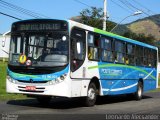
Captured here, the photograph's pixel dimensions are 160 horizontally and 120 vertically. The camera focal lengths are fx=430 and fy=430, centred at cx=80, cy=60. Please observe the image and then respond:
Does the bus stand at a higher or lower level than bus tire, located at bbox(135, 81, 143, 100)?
higher

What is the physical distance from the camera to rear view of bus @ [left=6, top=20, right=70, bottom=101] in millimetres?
14742

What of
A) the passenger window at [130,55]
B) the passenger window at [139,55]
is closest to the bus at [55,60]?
the passenger window at [130,55]

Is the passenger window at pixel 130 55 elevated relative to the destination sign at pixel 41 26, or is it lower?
lower

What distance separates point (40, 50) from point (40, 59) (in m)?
0.33

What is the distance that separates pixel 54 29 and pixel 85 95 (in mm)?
2802

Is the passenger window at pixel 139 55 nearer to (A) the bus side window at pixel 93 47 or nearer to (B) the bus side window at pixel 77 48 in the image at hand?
(A) the bus side window at pixel 93 47

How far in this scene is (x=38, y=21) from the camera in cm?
1548

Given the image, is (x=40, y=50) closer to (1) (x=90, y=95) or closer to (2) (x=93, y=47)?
(2) (x=93, y=47)

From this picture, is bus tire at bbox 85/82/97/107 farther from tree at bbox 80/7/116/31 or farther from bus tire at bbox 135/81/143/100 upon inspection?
tree at bbox 80/7/116/31

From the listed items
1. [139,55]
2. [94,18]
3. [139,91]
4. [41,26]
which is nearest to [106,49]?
[41,26]

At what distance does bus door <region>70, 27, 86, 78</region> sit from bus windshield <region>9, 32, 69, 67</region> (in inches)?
15.0

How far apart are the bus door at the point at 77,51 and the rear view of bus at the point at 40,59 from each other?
0.35 m

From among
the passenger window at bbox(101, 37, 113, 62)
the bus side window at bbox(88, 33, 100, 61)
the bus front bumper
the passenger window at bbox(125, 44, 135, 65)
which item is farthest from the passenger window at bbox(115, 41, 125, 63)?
the bus front bumper

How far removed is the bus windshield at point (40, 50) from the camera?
14844 millimetres
